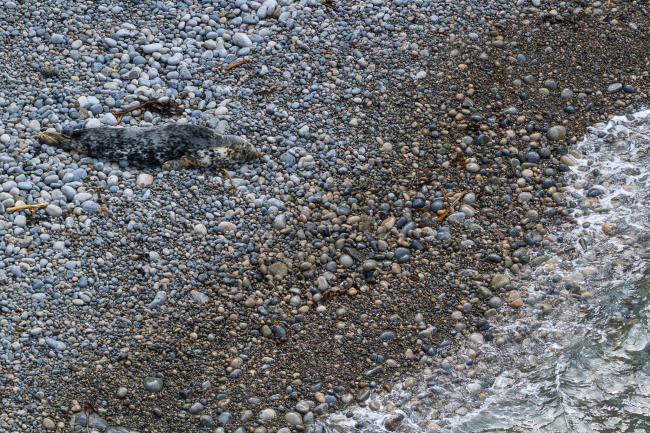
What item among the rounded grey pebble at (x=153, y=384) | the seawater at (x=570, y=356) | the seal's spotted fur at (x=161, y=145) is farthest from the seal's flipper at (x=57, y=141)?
the seawater at (x=570, y=356)

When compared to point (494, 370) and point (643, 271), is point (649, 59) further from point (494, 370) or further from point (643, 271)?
point (494, 370)

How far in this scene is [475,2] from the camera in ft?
22.7

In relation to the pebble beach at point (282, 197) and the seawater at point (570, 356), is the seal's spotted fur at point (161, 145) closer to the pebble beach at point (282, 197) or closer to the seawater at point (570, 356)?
the pebble beach at point (282, 197)

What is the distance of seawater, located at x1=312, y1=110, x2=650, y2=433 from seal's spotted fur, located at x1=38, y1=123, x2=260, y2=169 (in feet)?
6.50

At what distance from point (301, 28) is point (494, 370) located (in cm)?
308

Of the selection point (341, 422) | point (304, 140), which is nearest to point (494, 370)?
point (341, 422)

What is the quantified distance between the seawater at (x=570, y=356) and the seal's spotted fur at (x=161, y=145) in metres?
1.98

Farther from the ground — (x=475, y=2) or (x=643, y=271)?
(x=475, y=2)

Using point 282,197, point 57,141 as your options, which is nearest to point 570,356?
point 282,197

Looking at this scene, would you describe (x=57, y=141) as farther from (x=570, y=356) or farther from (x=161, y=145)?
(x=570, y=356)

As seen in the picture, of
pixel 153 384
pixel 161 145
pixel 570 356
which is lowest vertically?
pixel 153 384

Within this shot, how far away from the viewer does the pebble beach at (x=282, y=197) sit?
16.8 ft

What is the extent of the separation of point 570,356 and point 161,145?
9.75ft

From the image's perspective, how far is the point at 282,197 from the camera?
5.86m
